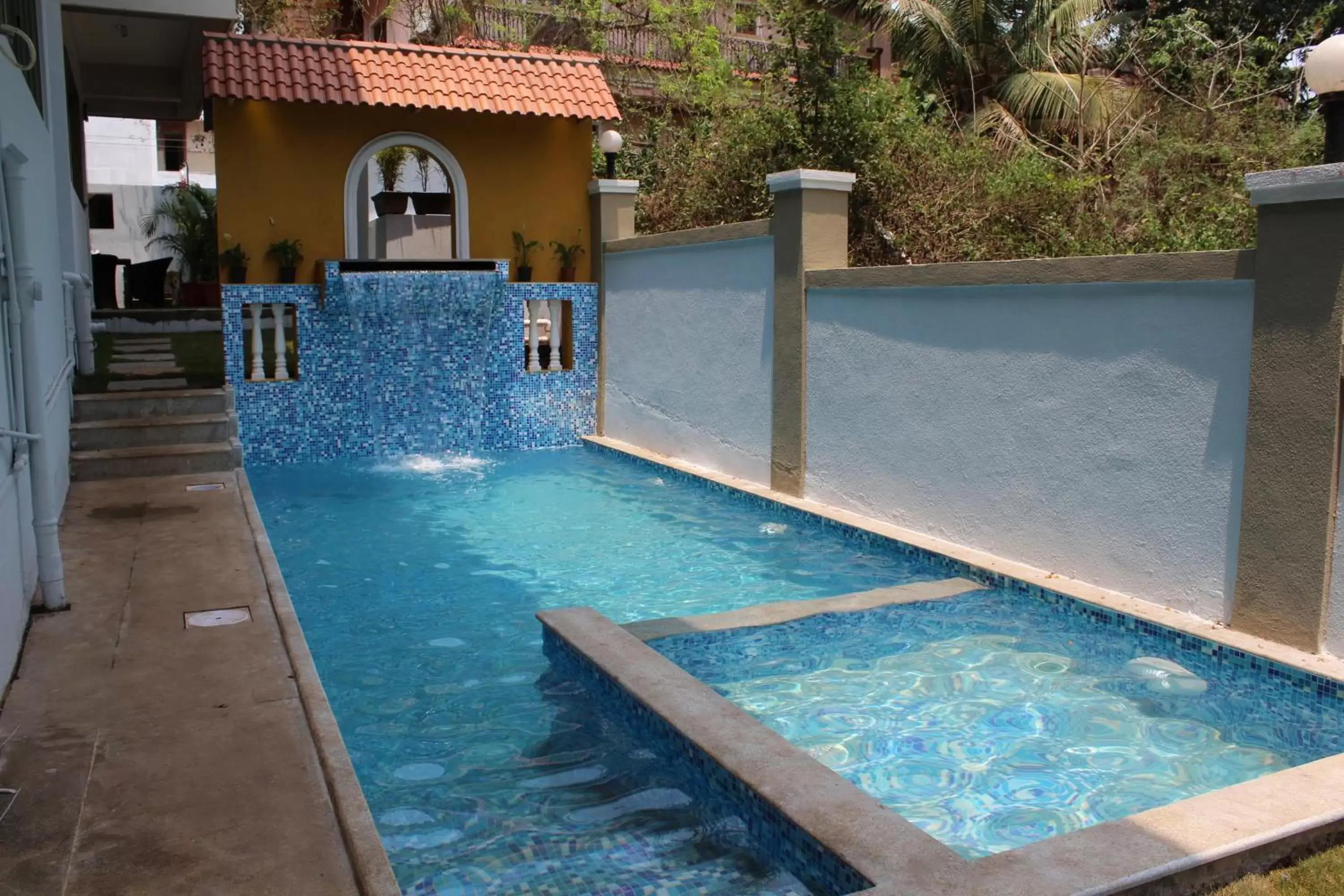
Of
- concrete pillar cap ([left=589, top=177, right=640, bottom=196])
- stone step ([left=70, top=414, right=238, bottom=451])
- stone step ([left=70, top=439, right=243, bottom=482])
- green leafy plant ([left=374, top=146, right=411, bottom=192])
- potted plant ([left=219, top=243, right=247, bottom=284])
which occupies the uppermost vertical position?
green leafy plant ([left=374, top=146, right=411, bottom=192])

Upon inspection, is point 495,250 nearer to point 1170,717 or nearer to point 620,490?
point 620,490

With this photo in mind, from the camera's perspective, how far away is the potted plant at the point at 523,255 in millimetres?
12930

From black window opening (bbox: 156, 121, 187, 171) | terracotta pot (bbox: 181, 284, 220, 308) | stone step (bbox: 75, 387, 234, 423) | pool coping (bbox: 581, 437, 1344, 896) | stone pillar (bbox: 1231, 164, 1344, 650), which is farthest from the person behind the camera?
black window opening (bbox: 156, 121, 187, 171)

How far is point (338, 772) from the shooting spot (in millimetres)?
3627

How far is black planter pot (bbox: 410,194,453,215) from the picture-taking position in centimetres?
1967

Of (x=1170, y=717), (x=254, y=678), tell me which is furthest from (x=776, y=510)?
(x=254, y=678)

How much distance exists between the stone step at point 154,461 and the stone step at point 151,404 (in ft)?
1.71

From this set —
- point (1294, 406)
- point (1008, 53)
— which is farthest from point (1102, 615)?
point (1008, 53)

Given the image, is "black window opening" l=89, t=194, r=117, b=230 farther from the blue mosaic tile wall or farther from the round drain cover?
the round drain cover

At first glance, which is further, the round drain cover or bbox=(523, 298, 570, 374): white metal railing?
bbox=(523, 298, 570, 374): white metal railing

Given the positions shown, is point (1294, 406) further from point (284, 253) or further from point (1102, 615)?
point (284, 253)

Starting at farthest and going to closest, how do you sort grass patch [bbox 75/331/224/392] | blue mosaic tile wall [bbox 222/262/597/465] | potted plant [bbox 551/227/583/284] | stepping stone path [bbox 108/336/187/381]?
potted plant [bbox 551/227/583/284] < blue mosaic tile wall [bbox 222/262/597/465] < grass patch [bbox 75/331/224/392] < stepping stone path [bbox 108/336/187/381]

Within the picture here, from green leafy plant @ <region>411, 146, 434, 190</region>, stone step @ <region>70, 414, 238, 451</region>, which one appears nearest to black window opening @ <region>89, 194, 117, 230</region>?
green leafy plant @ <region>411, 146, 434, 190</region>

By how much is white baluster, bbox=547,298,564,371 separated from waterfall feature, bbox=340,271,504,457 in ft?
2.09
